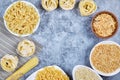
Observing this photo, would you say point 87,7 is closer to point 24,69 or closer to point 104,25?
point 104,25

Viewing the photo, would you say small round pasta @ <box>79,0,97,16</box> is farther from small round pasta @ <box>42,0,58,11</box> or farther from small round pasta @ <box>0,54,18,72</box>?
small round pasta @ <box>0,54,18,72</box>

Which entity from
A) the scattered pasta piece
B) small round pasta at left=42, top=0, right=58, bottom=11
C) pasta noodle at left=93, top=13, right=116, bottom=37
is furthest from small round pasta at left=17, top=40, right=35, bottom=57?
pasta noodle at left=93, top=13, right=116, bottom=37

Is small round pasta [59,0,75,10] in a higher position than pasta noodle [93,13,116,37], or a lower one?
higher

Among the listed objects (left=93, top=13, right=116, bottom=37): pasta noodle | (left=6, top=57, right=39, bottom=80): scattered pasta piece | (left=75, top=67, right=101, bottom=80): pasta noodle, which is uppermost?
(left=93, top=13, right=116, bottom=37): pasta noodle

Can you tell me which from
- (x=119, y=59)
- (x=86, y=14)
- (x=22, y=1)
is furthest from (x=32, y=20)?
(x=119, y=59)

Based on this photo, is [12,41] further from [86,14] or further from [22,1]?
[86,14]

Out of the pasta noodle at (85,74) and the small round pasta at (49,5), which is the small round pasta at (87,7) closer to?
the small round pasta at (49,5)
